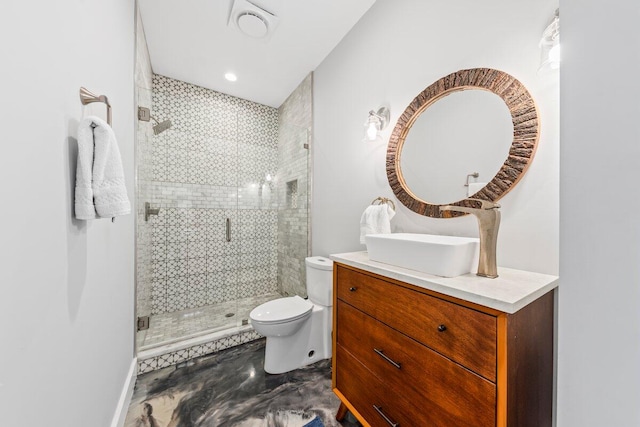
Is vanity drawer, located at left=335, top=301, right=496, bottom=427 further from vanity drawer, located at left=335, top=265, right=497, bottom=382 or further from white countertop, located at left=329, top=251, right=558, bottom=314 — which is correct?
white countertop, located at left=329, top=251, right=558, bottom=314

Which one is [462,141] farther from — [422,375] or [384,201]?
[422,375]

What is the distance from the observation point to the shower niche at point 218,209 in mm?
2404

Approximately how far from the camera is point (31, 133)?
574mm

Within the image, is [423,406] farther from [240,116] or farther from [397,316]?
[240,116]

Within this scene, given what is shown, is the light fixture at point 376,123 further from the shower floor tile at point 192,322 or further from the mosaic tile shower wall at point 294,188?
the shower floor tile at point 192,322

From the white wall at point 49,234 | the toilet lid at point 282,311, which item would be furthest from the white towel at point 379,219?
the white wall at point 49,234

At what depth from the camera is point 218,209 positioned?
275 centimetres

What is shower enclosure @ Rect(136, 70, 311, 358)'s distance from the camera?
2.46 m

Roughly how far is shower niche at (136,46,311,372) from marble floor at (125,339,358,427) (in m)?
0.37

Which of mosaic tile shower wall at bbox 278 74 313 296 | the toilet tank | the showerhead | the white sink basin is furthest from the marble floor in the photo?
the showerhead

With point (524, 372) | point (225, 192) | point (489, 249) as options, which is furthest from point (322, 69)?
point (524, 372)

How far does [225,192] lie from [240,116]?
1.00m

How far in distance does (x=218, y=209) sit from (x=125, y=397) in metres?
1.76

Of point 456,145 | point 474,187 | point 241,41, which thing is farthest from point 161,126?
point 474,187
